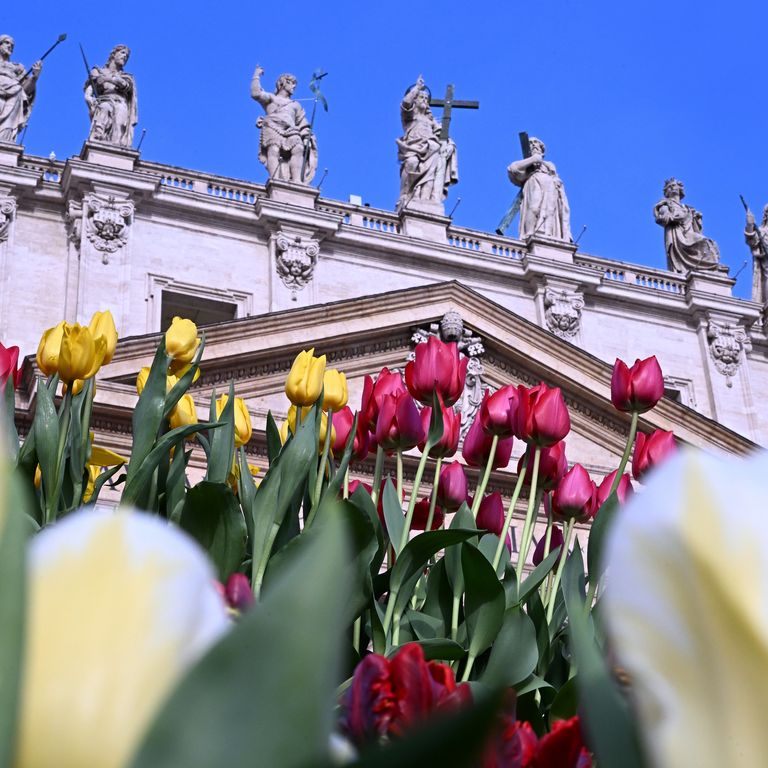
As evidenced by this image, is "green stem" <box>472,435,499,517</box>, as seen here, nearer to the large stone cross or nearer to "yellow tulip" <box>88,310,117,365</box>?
"yellow tulip" <box>88,310,117,365</box>

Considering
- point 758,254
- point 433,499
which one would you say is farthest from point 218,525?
point 758,254

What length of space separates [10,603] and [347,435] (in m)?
2.99

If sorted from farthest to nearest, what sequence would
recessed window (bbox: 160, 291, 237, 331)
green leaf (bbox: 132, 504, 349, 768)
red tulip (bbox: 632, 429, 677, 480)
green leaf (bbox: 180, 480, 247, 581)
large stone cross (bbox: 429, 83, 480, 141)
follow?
large stone cross (bbox: 429, 83, 480, 141) → recessed window (bbox: 160, 291, 237, 331) → red tulip (bbox: 632, 429, 677, 480) → green leaf (bbox: 180, 480, 247, 581) → green leaf (bbox: 132, 504, 349, 768)

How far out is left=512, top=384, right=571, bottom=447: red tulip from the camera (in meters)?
3.17

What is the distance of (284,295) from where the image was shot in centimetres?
1972

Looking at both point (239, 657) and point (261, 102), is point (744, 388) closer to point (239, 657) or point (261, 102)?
point (261, 102)

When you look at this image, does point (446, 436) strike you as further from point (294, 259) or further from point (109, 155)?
point (109, 155)

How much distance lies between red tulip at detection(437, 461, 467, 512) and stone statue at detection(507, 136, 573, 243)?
19.6 meters

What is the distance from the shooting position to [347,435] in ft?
11.4

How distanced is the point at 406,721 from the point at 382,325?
53.3 feet

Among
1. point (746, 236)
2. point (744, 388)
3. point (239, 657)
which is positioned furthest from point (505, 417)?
point (746, 236)

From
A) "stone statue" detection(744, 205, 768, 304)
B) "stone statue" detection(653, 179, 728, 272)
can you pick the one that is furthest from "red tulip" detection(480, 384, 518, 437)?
"stone statue" detection(744, 205, 768, 304)

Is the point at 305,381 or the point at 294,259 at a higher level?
the point at 294,259

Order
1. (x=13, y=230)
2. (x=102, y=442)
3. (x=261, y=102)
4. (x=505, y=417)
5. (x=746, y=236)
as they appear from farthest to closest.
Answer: (x=746, y=236), (x=261, y=102), (x=13, y=230), (x=102, y=442), (x=505, y=417)
